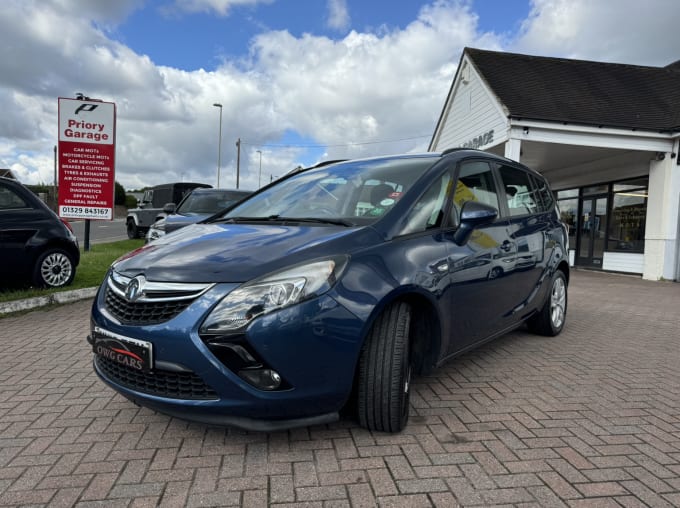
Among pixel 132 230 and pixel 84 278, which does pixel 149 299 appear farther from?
pixel 132 230

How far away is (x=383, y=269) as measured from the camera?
7.70 feet

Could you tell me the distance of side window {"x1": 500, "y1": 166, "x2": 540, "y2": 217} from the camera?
3854 millimetres

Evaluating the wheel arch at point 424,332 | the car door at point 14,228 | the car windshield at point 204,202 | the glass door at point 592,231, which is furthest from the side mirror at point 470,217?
the glass door at point 592,231

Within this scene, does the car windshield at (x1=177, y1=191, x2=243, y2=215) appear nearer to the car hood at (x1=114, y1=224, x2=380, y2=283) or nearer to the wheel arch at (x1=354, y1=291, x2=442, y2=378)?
the car hood at (x1=114, y1=224, x2=380, y2=283)

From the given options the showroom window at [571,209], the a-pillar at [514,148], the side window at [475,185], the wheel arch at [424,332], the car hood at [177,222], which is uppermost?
the a-pillar at [514,148]

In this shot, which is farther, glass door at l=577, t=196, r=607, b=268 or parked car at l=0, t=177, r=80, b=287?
glass door at l=577, t=196, r=607, b=268

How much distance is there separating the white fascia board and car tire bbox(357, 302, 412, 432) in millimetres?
9776

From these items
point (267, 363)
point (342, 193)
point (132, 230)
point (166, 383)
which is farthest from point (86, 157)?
point (132, 230)

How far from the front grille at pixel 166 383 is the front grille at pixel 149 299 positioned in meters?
0.24

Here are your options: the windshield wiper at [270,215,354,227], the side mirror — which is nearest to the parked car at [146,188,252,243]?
the windshield wiper at [270,215,354,227]

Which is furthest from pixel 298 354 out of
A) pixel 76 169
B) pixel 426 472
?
pixel 76 169

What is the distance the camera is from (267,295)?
6.77 ft

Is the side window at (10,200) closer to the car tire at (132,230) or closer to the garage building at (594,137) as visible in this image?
the garage building at (594,137)

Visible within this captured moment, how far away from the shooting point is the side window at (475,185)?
312cm
